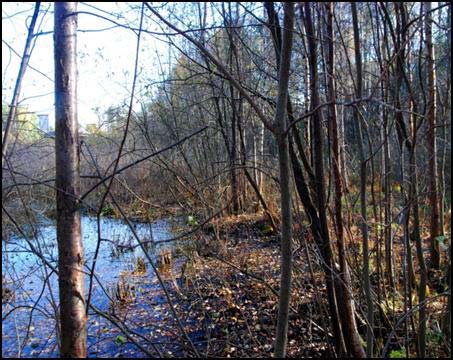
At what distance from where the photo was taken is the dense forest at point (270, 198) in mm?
1411

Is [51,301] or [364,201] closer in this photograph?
[364,201]

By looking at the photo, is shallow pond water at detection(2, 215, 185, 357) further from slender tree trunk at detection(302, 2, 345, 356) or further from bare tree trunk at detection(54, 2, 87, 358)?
slender tree trunk at detection(302, 2, 345, 356)

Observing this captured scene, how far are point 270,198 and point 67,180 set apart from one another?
5.05m

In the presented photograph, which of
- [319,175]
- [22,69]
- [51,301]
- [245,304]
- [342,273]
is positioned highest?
[22,69]

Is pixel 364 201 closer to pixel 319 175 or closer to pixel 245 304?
pixel 319 175

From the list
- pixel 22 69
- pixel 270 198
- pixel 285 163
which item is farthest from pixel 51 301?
pixel 270 198

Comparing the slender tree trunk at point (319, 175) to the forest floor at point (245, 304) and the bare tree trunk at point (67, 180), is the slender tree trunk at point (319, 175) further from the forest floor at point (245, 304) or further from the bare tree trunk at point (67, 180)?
the bare tree trunk at point (67, 180)

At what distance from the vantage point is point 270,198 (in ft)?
20.5

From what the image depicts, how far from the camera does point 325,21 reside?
216cm

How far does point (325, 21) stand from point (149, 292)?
4013 mm

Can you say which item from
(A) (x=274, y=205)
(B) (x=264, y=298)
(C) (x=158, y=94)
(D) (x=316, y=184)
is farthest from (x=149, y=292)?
(D) (x=316, y=184)

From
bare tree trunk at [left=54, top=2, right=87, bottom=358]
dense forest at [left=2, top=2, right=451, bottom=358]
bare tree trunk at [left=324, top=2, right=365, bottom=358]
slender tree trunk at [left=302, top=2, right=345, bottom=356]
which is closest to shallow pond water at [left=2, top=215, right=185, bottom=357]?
dense forest at [left=2, top=2, right=451, bottom=358]

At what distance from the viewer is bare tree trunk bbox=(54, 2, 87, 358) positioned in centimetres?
139

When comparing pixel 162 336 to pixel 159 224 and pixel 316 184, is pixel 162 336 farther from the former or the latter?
pixel 159 224
